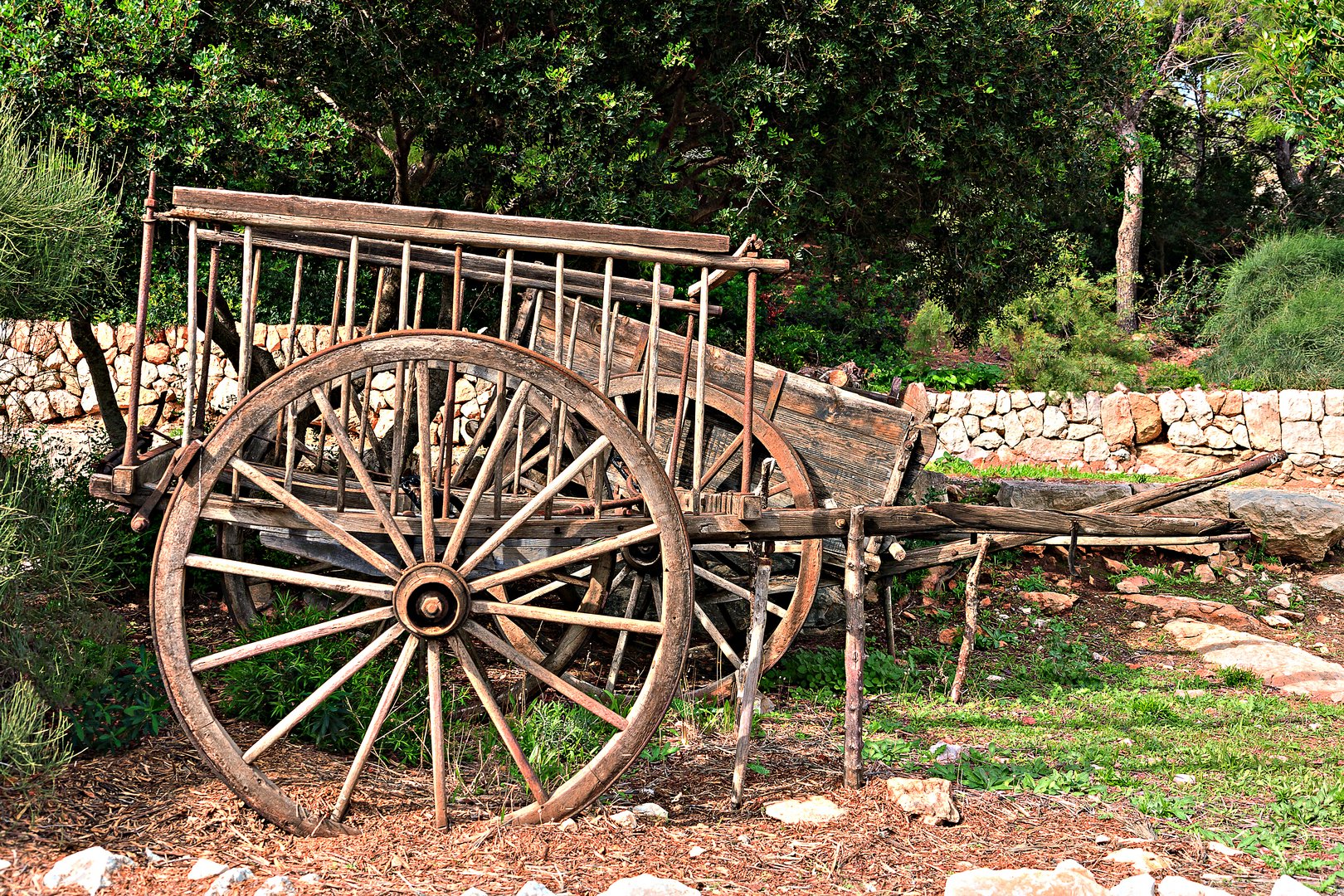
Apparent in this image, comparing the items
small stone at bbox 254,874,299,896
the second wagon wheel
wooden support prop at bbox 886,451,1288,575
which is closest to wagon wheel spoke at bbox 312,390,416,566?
the second wagon wheel

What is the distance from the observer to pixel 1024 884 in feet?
10.3

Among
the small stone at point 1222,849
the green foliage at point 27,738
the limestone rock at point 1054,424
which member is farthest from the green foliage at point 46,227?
the limestone rock at point 1054,424

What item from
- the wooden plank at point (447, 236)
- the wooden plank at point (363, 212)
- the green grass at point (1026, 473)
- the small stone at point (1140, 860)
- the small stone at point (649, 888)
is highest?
the wooden plank at point (363, 212)

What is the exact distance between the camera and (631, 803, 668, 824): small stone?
3738mm

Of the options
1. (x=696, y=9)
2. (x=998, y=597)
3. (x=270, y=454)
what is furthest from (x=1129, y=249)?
(x=270, y=454)

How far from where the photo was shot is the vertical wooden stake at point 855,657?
13.3ft

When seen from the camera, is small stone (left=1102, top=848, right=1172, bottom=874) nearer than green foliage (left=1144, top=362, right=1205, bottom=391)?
Yes

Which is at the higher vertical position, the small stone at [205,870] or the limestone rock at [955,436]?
the limestone rock at [955,436]

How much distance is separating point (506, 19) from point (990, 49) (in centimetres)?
322

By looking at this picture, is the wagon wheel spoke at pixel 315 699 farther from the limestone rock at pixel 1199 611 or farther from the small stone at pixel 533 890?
the limestone rock at pixel 1199 611

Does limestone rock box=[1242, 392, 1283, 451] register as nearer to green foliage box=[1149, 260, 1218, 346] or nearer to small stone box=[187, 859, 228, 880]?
green foliage box=[1149, 260, 1218, 346]

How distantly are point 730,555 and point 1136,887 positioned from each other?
295cm

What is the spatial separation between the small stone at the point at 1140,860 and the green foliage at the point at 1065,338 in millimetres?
9853

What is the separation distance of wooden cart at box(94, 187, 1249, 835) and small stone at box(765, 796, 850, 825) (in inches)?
9.9
